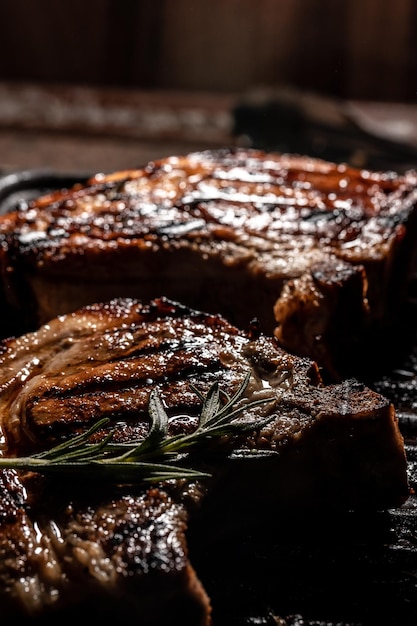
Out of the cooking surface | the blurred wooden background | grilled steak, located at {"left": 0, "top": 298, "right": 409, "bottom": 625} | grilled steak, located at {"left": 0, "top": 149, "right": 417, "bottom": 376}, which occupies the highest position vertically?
the blurred wooden background

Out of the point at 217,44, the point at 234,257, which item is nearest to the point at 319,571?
the point at 234,257

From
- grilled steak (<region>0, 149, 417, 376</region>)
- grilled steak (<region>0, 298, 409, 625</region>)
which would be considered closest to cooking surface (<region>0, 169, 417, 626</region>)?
grilled steak (<region>0, 298, 409, 625</region>)

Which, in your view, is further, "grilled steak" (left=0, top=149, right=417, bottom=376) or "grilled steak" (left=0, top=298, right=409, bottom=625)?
"grilled steak" (left=0, top=149, right=417, bottom=376)

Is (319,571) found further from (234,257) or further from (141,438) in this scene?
(234,257)

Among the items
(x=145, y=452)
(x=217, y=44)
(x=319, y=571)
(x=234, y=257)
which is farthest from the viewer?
(x=217, y=44)

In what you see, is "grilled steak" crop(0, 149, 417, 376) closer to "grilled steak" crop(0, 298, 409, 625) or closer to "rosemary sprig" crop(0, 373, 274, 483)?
"grilled steak" crop(0, 298, 409, 625)

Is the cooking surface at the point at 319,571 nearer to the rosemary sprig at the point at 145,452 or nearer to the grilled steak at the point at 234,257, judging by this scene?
the rosemary sprig at the point at 145,452
